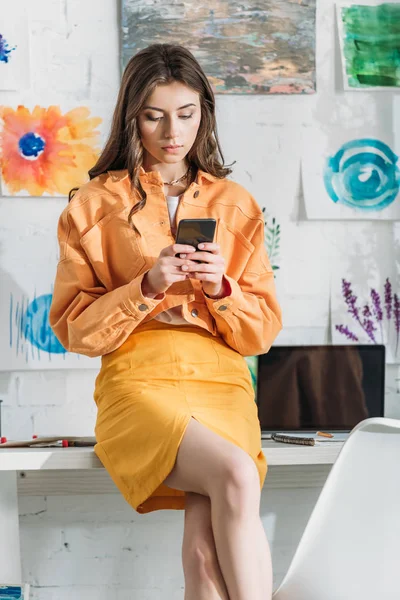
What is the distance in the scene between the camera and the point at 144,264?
1.59 metres

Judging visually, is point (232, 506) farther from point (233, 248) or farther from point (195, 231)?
point (233, 248)

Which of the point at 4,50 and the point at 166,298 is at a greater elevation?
the point at 4,50

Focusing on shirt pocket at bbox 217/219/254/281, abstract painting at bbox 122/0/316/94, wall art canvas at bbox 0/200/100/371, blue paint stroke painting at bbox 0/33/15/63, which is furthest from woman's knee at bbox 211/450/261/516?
blue paint stroke painting at bbox 0/33/15/63

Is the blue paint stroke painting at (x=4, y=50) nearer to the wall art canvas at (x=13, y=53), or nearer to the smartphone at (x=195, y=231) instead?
the wall art canvas at (x=13, y=53)

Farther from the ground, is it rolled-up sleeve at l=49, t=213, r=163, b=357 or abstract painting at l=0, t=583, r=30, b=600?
rolled-up sleeve at l=49, t=213, r=163, b=357

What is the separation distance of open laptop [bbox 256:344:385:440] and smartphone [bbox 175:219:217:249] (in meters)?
0.64

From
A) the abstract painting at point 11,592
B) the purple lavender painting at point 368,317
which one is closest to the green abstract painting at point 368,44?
the purple lavender painting at point 368,317

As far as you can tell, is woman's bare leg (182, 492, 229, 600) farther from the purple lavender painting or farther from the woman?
the purple lavender painting

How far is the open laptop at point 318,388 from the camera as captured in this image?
2008mm

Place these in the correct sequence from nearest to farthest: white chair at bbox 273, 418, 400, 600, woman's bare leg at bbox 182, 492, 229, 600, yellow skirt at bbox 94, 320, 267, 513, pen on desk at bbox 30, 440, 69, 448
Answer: white chair at bbox 273, 418, 400, 600, woman's bare leg at bbox 182, 492, 229, 600, yellow skirt at bbox 94, 320, 267, 513, pen on desk at bbox 30, 440, 69, 448

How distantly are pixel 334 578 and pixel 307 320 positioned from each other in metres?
1.04

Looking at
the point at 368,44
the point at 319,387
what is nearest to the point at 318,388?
the point at 319,387

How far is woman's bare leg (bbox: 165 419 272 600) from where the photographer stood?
122 centimetres

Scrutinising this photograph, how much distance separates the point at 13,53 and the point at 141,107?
24.0 inches
